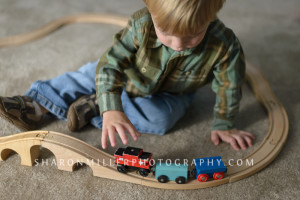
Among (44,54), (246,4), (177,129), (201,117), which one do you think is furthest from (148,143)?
(246,4)

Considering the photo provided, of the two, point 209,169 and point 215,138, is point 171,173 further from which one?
point 215,138

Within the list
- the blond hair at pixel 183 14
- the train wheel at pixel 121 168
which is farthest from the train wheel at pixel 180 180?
the blond hair at pixel 183 14

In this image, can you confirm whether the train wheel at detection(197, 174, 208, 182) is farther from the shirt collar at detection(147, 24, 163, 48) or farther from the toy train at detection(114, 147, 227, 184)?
the shirt collar at detection(147, 24, 163, 48)

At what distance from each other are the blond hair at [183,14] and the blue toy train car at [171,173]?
0.32m

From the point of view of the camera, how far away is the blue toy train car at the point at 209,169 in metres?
0.73

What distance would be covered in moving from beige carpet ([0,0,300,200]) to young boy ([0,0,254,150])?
0.17ft

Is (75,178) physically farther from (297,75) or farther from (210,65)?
(297,75)

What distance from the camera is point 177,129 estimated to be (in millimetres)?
958

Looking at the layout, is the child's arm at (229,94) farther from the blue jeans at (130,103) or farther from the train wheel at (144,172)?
the train wheel at (144,172)

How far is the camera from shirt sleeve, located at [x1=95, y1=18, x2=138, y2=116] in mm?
810

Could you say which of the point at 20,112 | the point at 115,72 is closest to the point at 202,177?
the point at 115,72

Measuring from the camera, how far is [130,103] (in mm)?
956

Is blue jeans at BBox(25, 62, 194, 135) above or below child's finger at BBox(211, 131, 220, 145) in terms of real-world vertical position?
above

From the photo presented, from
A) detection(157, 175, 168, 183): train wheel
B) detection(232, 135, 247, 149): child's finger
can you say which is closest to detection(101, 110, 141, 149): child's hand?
detection(157, 175, 168, 183): train wheel
